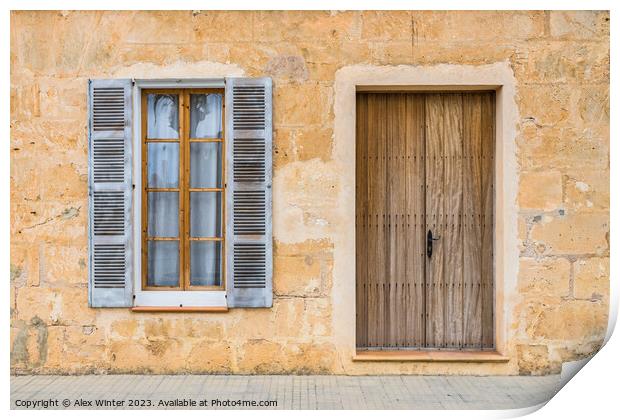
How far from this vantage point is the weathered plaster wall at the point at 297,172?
5.95 m

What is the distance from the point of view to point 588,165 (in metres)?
5.94

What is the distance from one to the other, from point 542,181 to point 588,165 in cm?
43

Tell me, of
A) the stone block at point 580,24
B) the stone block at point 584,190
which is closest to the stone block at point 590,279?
the stone block at point 584,190

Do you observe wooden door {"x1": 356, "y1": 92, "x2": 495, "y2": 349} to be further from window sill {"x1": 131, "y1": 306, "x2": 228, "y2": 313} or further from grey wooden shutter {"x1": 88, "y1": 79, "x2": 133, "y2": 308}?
grey wooden shutter {"x1": 88, "y1": 79, "x2": 133, "y2": 308}

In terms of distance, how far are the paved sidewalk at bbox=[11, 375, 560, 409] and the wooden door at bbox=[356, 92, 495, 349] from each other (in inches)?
21.3

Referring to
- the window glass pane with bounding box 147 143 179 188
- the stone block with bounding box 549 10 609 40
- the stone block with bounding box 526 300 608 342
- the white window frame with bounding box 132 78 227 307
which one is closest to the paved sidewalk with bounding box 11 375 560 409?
the stone block with bounding box 526 300 608 342

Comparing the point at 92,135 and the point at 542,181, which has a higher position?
the point at 92,135

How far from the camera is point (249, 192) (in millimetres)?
5945

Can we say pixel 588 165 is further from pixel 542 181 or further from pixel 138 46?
pixel 138 46

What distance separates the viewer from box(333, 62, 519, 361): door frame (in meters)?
5.96

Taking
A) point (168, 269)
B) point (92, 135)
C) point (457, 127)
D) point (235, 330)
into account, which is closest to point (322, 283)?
point (235, 330)

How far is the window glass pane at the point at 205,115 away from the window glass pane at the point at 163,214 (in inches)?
24.4

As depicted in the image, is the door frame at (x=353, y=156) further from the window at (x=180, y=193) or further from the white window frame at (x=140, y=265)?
the white window frame at (x=140, y=265)

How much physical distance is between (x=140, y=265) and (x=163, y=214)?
20.1 inches
